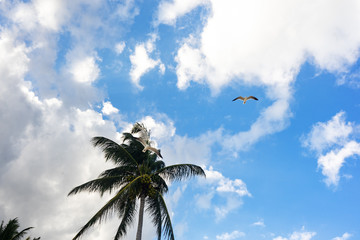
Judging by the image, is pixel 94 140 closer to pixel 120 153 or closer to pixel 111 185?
pixel 120 153

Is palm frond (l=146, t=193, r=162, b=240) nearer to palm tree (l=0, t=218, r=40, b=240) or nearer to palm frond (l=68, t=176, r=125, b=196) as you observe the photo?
palm frond (l=68, t=176, r=125, b=196)

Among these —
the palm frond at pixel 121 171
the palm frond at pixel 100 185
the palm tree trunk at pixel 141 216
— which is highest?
the palm frond at pixel 121 171

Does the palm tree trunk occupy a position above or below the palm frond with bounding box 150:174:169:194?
below

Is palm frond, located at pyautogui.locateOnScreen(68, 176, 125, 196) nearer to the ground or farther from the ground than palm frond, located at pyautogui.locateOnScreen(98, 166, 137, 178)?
nearer to the ground

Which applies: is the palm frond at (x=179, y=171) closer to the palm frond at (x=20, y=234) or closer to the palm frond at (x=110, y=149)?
the palm frond at (x=110, y=149)

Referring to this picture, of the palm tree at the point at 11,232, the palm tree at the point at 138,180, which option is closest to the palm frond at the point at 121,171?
the palm tree at the point at 138,180

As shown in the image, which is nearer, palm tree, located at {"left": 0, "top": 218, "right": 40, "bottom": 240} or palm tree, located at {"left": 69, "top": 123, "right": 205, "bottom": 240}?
palm tree, located at {"left": 69, "top": 123, "right": 205, "bottom": 240}

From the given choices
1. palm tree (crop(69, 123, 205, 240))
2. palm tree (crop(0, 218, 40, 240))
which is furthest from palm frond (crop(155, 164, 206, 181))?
palm tree (crop(0, 218, 40, 240))

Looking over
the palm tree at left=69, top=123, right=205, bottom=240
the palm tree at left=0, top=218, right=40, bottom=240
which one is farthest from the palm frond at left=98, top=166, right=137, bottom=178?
the palm tree at left=0, top=218, right=40, bottom=240

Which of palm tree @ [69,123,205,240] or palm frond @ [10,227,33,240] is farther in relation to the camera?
palm frond @ [10,227,33,240]

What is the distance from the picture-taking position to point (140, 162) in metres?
18.3

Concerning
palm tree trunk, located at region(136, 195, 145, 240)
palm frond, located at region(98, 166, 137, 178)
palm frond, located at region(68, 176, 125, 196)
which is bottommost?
palm tree trunk, located at region(136, 195, 145, 240)

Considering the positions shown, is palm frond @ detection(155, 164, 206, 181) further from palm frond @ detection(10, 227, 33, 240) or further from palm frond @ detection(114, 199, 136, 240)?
palm frond @ detection(10, 227, 33, 240)

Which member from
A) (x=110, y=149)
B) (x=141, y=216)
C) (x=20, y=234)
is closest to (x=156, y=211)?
(x=141, y=216)
